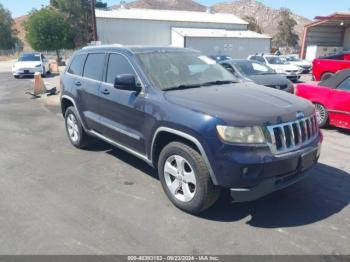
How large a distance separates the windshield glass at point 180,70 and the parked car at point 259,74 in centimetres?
490

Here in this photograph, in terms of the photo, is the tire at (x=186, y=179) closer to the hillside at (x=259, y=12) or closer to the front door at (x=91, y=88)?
the front door at (x=91, y=88)

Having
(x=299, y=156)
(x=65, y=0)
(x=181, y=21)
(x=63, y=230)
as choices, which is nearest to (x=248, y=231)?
(x=299, y=156)

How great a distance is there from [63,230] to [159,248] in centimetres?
109

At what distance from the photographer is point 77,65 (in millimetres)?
6000

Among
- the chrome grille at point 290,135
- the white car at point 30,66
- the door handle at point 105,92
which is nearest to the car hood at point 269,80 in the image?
the door handle at point 105,92

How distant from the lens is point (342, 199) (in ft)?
13.6

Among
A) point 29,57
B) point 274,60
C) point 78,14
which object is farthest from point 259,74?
point 78,14

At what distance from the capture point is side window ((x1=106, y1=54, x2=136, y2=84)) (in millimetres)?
4523

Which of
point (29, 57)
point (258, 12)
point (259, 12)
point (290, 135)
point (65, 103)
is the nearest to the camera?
point (290, 135)

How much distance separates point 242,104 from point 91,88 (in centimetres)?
269

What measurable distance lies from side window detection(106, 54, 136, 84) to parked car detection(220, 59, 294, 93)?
17.6 feet

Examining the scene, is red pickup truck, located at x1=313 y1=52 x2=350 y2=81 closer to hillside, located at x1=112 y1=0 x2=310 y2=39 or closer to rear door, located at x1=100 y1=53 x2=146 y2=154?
rear door, located at x1=100 y1=53 x2=146 y2=154

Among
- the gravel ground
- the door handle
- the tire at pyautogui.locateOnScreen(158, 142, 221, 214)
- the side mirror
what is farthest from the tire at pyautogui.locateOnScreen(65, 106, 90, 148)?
the tire at pyautogui.locateOnScreen(158, 142, 221, 214)

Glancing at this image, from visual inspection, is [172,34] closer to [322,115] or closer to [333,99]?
[322,115]
